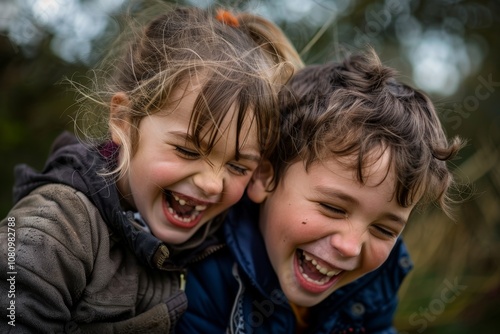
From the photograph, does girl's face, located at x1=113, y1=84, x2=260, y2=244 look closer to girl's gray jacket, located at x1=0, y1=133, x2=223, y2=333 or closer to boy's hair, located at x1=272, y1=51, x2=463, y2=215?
girl's gray jacket, located at x1=0, y1=133, x2=223, y2=333

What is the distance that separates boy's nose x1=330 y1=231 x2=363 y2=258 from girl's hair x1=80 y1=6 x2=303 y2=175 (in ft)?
1.40

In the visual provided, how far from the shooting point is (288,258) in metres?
2.16

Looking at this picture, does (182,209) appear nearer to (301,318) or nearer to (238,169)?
(238,169)

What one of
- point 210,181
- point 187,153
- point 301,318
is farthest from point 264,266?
point 187,153

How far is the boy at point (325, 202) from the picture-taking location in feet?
6.49

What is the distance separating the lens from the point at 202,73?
197 centimetres

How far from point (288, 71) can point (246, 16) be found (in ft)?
1.07

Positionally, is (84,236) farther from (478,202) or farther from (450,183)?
(478,202)

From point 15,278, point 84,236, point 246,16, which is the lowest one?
point 15,278

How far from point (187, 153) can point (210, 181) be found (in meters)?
0.13

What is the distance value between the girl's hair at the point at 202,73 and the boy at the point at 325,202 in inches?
6.7

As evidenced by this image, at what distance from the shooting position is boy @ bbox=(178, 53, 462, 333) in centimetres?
198

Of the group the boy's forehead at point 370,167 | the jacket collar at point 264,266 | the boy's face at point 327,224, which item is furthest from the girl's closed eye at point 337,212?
the jacket collar at point 264,266

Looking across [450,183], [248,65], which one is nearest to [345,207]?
[450,183]
